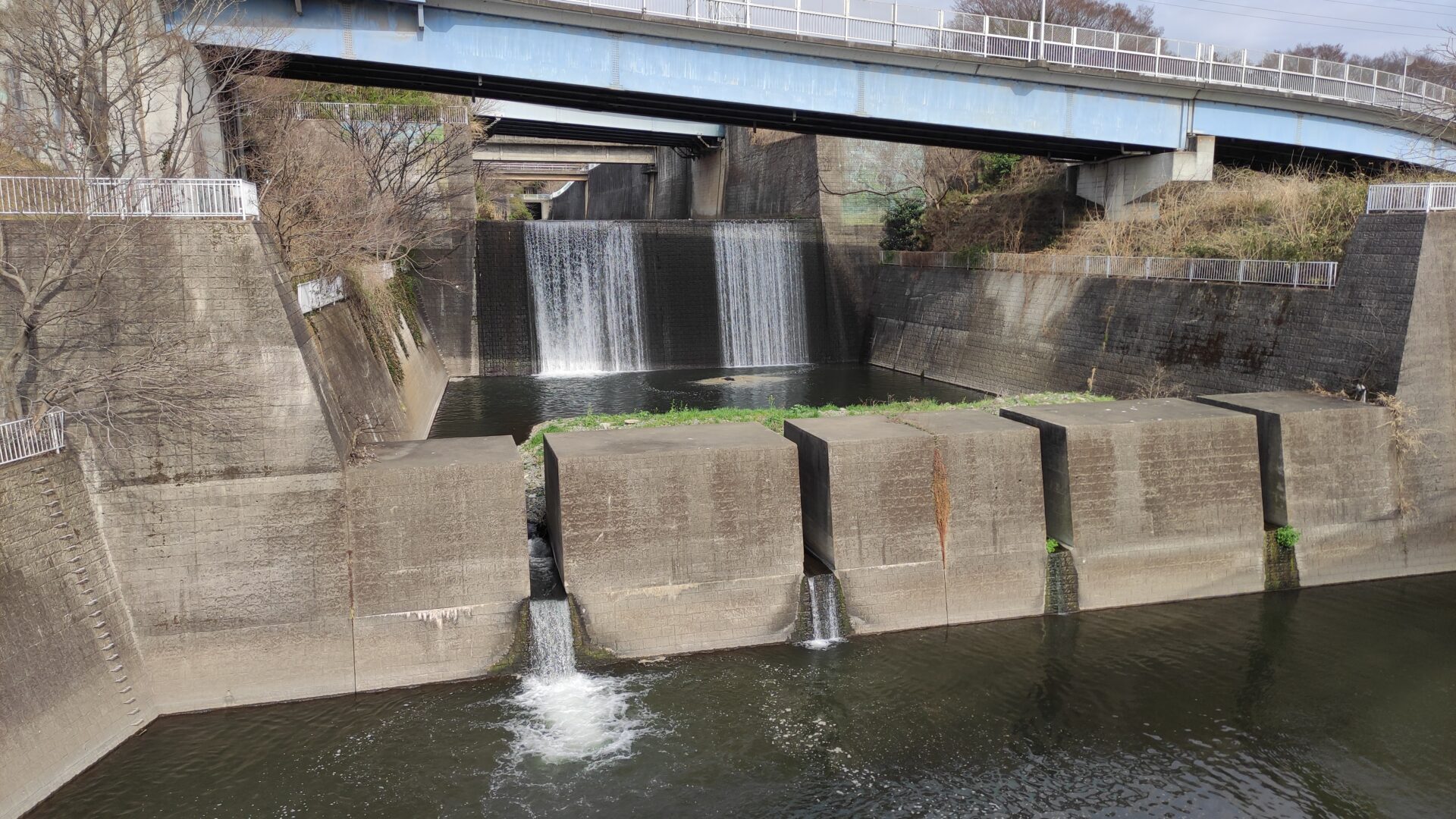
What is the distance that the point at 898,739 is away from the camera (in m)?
10.8

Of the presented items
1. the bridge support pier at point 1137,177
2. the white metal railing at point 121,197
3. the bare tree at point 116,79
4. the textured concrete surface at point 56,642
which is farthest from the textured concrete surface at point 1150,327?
the bare tree at point 116,79

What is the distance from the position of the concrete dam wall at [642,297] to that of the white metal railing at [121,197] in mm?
21471

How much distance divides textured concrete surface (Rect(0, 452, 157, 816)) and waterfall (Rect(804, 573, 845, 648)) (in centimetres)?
775

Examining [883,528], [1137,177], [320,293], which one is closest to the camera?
[883,528]

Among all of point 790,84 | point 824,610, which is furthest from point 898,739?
point 790,84

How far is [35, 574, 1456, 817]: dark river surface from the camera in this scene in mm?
9680

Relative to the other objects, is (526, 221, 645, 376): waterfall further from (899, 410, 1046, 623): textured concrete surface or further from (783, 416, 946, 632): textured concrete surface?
(899, 410, 1046, 623): textured concrete surface

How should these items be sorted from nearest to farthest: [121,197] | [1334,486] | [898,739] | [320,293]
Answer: [898,739]
[121,197]
[1334,486]
[320,293]

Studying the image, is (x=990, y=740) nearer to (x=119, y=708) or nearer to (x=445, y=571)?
(x=445, y=571)

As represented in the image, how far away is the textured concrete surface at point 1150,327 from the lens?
16.2m

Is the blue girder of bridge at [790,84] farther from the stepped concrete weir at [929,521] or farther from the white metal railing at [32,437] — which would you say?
the stepped concrete weir at [929,521]

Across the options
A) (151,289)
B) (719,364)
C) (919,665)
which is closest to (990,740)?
(919,665)

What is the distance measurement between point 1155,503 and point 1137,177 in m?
18.5

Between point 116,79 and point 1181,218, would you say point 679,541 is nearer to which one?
point 116,79
